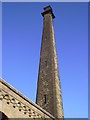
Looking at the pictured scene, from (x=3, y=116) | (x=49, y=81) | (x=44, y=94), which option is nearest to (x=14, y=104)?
(x=3, y=116)

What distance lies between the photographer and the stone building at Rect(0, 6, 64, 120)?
272 inches

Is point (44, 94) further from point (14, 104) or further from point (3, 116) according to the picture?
point (3, 116)

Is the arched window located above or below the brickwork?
below

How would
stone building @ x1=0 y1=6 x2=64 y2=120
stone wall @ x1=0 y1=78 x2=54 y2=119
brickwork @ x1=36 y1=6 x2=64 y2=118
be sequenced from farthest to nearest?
brickwork @ x1=36 y1=6 x2=64 y2=118 → stone building @ x1=0 y1=6 x2=64 y2=120 → stone wall @ x1=0 y1=78 x2=54 y2=119

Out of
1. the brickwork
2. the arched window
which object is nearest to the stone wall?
the arched window

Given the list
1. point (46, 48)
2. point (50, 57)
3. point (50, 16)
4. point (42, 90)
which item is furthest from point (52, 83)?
point (50, 16)

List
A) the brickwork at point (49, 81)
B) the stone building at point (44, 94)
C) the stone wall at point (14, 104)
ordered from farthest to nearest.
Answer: the brickwork at point (49, 81), the stone building at point (44, 94), the stone wall at point (14, 104)

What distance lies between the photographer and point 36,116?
8.32 meters

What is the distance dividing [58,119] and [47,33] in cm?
956

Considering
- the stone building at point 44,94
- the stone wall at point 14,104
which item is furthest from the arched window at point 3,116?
the stone wall at point 14,104

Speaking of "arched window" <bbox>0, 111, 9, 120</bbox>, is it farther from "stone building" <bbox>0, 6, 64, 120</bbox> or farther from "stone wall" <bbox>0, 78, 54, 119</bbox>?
"stone wall" <bbox>0, 78, 54, 119</bbox>

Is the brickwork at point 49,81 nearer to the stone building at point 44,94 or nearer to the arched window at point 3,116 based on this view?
the stone building at point 44,94

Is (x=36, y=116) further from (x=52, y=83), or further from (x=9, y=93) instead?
(x=52, y=83)

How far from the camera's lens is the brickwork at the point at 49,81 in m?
12.8
